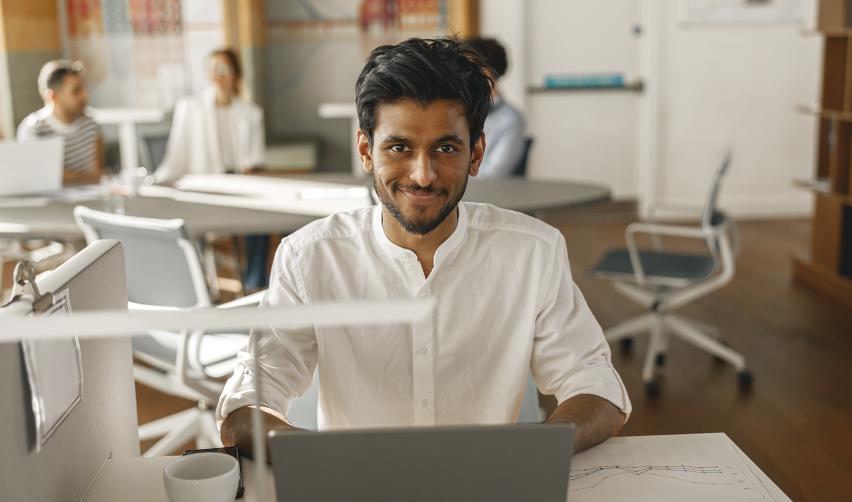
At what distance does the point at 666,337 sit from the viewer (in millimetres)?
4082

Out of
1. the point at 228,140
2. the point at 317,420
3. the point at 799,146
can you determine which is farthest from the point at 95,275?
the point at 799,146

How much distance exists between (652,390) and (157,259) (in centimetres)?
188

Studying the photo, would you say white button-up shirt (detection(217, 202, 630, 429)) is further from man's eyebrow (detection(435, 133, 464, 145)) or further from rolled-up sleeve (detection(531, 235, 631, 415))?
man's eyebrow (detection(435, 133, 464, 145))

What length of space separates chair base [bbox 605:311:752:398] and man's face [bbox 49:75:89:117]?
278cm

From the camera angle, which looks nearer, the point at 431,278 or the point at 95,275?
the point at 95,275

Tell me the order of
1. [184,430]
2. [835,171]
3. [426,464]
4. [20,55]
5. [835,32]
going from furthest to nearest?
[20,55] < [835,171] < [835,32] < [184,430] < [426,464]

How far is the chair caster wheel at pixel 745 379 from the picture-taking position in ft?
12.2

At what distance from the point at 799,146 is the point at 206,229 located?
17.0ft

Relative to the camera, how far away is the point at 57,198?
3.81 metres

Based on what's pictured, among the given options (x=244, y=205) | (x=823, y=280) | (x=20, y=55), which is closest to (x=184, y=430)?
(x=244, y=205)

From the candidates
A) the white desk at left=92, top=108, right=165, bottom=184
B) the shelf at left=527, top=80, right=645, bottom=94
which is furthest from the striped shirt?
the shelf at left=527, top=80, right=645, bottom=94

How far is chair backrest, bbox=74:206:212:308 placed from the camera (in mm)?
2676

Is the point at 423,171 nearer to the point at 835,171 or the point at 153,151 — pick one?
the point at 153,151

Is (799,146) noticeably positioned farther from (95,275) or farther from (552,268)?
(95,275)
